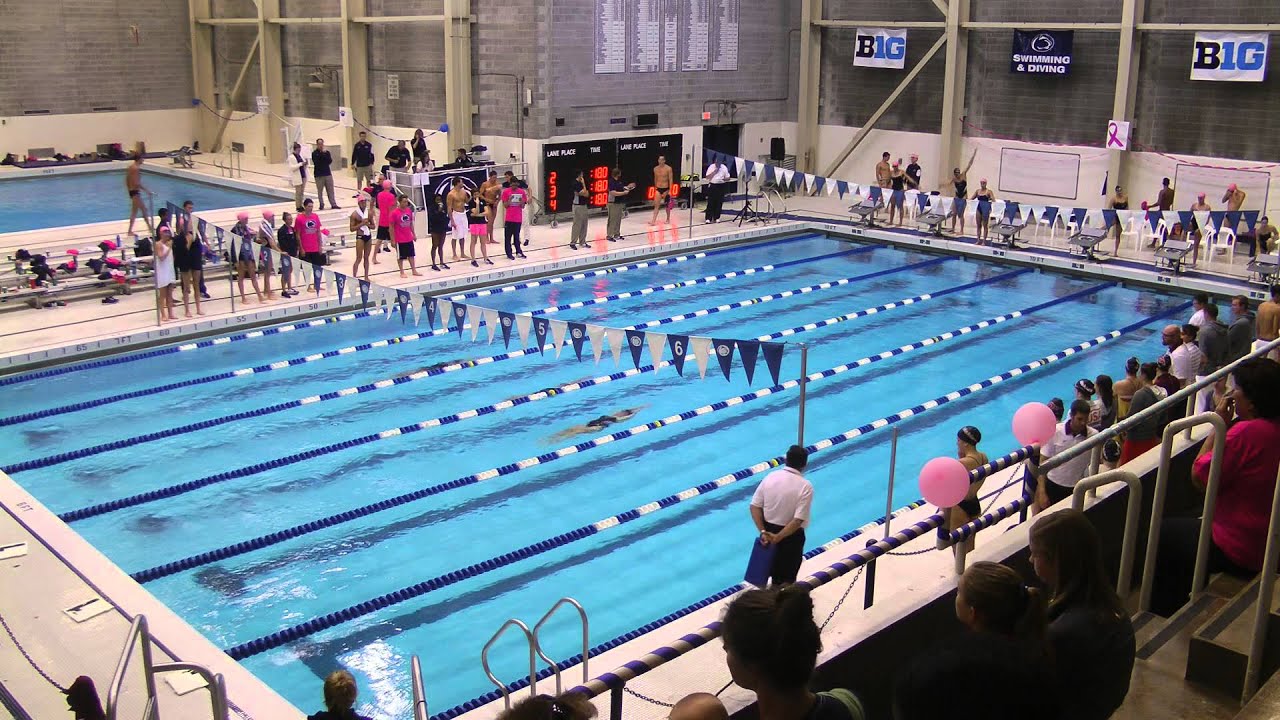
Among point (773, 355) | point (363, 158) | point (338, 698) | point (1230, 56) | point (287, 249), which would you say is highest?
point (1230, 56)

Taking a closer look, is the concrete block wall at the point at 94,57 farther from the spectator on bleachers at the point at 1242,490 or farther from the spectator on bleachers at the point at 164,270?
the spectator on bleachers at the point at 1242,490

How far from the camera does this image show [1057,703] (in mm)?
2510

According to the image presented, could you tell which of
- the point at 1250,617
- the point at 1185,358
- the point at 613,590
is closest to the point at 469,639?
the point at 613,590

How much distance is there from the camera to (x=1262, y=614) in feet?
12.3

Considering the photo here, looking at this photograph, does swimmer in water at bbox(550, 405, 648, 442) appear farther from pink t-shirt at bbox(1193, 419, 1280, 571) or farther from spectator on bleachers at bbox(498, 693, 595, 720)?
spectator on bleachers at bbox(498, 693, 595, 720)

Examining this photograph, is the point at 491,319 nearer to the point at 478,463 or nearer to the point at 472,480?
the point at 478,463

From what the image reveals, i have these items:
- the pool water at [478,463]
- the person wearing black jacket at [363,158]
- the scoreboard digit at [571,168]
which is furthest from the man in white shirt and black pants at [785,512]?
the person wearing black jacket at [363,158]

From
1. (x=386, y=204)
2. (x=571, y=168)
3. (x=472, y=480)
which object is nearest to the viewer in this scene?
(x=472, y=480)

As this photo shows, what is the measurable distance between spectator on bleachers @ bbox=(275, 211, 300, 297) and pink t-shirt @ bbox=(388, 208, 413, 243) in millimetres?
1379

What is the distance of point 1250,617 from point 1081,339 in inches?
433

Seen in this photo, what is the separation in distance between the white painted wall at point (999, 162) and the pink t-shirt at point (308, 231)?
1258 cm

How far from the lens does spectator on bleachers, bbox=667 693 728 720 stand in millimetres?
2566

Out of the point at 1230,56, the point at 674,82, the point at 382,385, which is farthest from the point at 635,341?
the point at 1230,56

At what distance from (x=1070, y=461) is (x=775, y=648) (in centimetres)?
530
